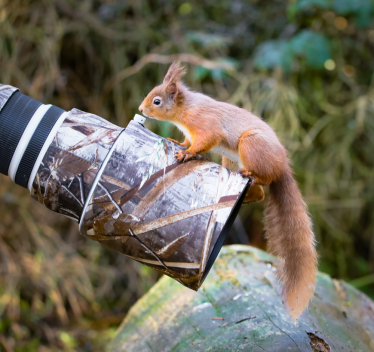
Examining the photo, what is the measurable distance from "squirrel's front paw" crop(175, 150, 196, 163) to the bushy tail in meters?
0.26

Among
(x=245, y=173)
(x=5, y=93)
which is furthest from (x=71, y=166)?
(x=245, y=173)

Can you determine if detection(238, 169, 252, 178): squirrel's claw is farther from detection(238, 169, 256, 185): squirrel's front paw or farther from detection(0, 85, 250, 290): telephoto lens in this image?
detection(0, 85, 250, 290): telephoto lens

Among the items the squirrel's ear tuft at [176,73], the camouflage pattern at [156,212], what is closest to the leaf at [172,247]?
the camouflage pattern at [156,212]

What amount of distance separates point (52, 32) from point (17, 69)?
261 millimetres

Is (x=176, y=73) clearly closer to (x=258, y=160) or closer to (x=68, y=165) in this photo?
(x=258, y=160)

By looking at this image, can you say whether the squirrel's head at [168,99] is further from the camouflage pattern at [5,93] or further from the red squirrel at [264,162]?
the camouflage pattern at [5,93]

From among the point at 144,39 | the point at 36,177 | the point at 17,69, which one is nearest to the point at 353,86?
the point at 144,39

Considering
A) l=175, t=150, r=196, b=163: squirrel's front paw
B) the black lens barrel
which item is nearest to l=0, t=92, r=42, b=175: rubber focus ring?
the black lens barrel

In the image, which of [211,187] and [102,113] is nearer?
[211,187]

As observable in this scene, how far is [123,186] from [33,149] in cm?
20

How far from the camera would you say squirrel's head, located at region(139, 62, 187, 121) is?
3.56ft

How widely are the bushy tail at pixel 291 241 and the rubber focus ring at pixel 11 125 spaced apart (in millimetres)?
584

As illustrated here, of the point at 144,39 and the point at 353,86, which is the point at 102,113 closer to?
the point at 144,39

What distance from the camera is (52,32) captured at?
2.06 metres
